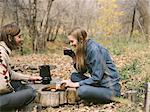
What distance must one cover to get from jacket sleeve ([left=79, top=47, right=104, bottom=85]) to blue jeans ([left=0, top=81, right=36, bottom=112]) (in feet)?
2.49

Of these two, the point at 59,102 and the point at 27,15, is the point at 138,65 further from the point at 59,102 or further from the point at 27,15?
the point at 27,15

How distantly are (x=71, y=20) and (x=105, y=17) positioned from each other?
156 inches

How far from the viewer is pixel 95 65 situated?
4.97 m

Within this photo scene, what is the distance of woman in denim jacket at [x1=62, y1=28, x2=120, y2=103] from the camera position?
501cm

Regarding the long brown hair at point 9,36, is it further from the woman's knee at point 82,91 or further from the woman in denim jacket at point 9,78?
the woman's knee at point 82,91

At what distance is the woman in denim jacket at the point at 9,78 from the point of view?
4.46 meters

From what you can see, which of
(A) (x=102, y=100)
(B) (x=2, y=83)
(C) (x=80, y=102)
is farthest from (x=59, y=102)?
(B) (x=2, y=83)

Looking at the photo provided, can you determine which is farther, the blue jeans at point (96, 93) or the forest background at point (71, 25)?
the forest background at point (71, 25)

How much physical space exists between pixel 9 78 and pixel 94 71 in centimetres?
111

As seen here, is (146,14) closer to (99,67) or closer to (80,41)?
(80,41)

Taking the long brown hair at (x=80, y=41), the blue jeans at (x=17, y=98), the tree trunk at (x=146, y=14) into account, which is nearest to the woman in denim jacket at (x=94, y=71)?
the long brown hair at (x=80, y=41)

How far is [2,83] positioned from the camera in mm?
4453

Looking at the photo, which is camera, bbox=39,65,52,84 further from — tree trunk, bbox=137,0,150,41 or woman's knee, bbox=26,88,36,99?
tree trunk, bbox=137,0,150,41

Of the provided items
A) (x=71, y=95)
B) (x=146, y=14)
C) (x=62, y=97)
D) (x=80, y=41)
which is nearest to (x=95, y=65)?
(x=80, y=41)
